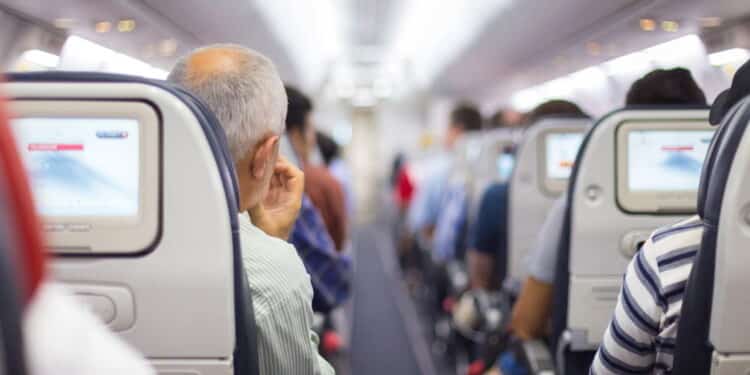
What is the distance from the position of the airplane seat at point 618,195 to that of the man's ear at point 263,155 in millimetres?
1033

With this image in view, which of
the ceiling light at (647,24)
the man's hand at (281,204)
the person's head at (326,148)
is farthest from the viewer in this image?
the person's head at (326,148)

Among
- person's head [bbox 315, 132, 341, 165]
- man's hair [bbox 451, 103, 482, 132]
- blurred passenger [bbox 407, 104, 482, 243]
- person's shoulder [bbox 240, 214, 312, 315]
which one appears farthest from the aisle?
person's shoulder [bbox 240, 214, 312, 315]

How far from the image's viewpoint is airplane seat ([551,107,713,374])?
2.28m

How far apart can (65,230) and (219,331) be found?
1.12 ft

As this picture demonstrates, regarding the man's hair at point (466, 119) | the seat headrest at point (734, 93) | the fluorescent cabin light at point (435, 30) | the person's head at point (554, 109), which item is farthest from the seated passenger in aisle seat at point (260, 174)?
the man's hair at point (466, 119)

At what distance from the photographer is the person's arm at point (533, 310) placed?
2.95 meters

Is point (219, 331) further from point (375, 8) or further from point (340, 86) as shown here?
Answer: point (340, 86)

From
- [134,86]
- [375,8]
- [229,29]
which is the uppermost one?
[375,8]

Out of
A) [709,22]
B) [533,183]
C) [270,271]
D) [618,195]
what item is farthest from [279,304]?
[709,22]

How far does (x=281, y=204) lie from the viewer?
6.74ft

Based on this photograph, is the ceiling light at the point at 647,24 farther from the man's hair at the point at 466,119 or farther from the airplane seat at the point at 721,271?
the man's hair at the point at 466,119

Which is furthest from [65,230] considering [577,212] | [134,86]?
[577,212]

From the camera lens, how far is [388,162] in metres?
16.5

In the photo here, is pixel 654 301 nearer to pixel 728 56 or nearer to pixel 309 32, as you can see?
pixel 728 56
